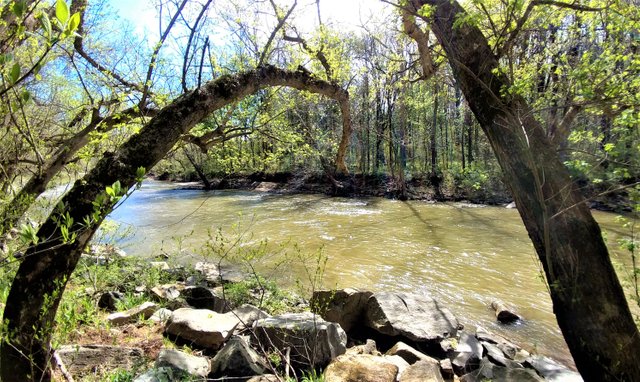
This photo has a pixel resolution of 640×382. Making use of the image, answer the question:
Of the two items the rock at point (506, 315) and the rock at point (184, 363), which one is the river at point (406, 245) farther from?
the rock at point (184, 363)

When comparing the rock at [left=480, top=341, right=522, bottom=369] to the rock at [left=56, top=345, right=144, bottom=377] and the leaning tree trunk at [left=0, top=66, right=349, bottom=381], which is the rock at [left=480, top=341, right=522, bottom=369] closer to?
the rock at [left=56, top=345, right=144, bottom=377]

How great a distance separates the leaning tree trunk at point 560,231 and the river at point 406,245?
18.6 inches

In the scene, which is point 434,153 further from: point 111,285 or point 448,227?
point 111,285

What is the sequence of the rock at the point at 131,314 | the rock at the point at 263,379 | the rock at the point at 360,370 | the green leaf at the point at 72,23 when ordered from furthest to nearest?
1. the rock at the point at 131,314
2. the rock at the point at 360,370
3. the rock at the point at 263,379
4. the green leaf at the point at 72,23

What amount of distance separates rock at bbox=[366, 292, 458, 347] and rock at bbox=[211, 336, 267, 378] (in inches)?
89.0

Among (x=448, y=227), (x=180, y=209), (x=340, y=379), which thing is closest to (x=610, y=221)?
(x=448, y=227)

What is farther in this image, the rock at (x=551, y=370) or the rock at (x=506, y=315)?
the rock at (x=506, y=315)

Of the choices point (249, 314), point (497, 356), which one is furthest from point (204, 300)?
point (497, 356)

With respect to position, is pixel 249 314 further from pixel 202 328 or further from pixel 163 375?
pixel 163 375

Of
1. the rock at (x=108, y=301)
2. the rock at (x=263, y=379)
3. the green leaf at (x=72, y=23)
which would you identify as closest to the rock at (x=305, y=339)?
the rock at (x=263, y=379)

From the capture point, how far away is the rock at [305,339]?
139 inches

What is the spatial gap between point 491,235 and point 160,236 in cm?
1131

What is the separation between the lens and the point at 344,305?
5246mm

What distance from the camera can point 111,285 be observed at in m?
6.06
